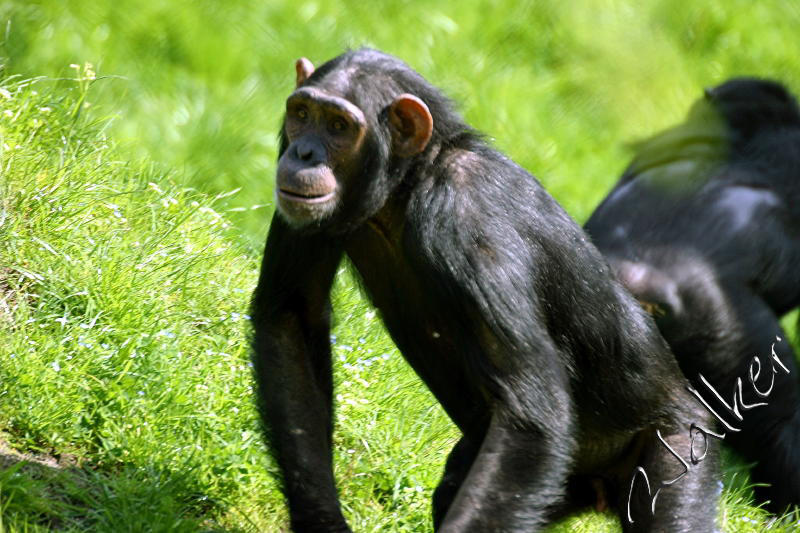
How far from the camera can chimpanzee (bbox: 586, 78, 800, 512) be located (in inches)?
282

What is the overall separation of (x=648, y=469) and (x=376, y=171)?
5.99 ft

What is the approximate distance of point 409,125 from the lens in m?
5.02

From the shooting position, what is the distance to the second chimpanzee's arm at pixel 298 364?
5137 mm

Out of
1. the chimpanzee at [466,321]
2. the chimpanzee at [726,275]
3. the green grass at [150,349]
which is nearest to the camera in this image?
the chimpanzee at [466,321]

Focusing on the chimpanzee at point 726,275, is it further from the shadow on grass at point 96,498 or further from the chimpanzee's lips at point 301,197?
the shadow on grass at point 96,498

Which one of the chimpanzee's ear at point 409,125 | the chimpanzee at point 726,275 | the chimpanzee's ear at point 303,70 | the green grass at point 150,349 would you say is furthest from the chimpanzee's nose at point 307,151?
the chimpanzee at point 726,275

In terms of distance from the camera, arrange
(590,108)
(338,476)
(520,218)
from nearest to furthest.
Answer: (590,108) < (520,218) < (338,476)

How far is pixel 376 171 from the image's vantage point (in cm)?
502

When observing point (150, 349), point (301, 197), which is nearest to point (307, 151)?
point (301, 197)

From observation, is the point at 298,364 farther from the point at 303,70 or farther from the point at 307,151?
the point at 303,70

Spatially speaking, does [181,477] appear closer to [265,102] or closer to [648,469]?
[648,469]

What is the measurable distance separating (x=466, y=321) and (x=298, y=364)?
1.15 metres

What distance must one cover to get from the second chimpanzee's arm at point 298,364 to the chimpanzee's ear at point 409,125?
2.05ft

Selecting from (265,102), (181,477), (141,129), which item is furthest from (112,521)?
(265,102)
